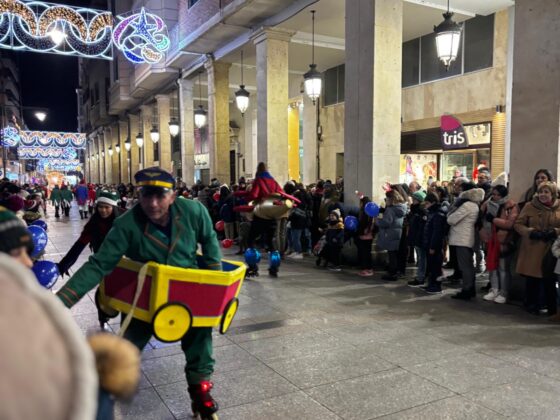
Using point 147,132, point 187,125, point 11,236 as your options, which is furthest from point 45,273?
point 147,132

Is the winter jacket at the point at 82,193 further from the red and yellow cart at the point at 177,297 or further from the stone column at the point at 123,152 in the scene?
the red and yellow cart at the point at 177,297

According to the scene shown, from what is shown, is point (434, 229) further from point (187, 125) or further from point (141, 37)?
point (187, 125)

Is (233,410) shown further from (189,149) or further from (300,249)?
(189,149)

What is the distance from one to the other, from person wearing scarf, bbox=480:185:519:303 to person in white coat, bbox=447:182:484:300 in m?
0.18

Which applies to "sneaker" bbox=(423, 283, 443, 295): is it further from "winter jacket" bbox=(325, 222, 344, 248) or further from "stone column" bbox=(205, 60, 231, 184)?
"stone column" bbox=(205, 60, 231, 184)

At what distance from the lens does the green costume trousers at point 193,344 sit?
319cm

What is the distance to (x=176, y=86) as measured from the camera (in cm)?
2058

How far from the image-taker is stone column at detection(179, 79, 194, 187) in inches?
763

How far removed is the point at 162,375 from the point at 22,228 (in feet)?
10.2

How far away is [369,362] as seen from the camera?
177 inches

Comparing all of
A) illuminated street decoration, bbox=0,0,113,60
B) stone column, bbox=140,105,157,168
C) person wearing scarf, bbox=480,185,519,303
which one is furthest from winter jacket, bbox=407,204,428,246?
stone column, bbox=140,105,157,168

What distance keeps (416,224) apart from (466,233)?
0.98 meters

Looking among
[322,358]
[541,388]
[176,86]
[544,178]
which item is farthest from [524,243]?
[176,86]

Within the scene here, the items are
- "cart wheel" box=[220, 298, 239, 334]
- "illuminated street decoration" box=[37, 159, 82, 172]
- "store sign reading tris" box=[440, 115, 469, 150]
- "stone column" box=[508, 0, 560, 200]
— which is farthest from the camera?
"illuminated street decoration" box=[37, 159, 82, 172]
